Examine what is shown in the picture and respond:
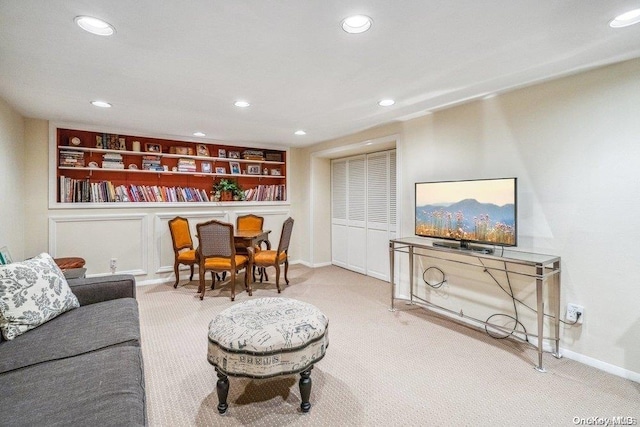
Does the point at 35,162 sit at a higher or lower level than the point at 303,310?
higher

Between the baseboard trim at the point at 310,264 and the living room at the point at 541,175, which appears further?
the baseboard trim at the point at 310,264

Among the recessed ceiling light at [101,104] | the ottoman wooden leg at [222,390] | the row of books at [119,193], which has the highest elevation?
the recessed ceiling light at [101,104]

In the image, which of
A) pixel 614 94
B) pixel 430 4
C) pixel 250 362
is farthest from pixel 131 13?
pixel 614 94

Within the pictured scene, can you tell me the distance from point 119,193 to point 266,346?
369 centimetres

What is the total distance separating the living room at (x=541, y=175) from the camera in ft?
6.96

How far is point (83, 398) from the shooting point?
1.17 metres

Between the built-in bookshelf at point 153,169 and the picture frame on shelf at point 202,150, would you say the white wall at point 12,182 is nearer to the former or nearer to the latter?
the built-in bookshelf at point 153,169

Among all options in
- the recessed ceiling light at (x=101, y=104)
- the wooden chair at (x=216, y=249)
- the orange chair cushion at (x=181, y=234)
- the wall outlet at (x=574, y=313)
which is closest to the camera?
the wall outlet at (x=574, y=313)

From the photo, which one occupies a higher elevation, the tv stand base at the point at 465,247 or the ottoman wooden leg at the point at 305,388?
the tv stand base at the point at 465,247

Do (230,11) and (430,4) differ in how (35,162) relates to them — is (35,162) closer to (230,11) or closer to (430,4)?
(230,11)

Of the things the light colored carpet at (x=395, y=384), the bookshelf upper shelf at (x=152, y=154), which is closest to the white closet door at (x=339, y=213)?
the bookshelf upper shelf at (x=152, y=154)

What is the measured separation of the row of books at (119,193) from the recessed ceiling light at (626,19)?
477cm

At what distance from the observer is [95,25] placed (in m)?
1.64

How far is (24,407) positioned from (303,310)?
131 centimetres
